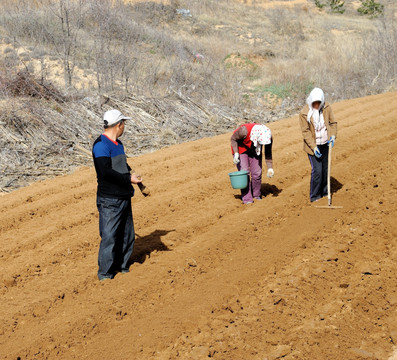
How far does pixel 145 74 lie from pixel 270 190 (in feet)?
37.9

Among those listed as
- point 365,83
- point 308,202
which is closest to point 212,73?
point 365,83

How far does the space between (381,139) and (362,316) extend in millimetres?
7625

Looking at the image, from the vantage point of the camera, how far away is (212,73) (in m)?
19.5

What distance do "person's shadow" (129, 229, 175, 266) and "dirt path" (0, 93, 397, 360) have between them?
3 cm

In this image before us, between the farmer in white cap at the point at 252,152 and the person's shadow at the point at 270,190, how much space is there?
324 mm

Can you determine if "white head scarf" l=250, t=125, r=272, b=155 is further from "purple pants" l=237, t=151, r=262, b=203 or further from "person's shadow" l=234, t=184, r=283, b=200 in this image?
"person's shadow" l=234, t=184, r=283, b=200

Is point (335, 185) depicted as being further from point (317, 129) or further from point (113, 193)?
point (113, 193)

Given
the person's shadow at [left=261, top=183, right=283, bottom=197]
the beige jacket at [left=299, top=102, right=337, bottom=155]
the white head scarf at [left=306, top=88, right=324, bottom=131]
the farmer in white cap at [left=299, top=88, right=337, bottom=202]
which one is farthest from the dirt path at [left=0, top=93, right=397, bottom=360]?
the white head scarf at [left=306, top=88, right=324, bottom=131]

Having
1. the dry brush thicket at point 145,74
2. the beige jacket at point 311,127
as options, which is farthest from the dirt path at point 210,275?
the dry brush thicket at point 145,74

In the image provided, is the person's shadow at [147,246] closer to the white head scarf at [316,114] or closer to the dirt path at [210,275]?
the dirt path at [210,275]

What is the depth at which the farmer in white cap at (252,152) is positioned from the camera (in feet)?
22.1

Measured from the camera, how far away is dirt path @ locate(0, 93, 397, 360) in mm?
3875

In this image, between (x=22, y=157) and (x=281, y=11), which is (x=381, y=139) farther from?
(x=281, y=11)

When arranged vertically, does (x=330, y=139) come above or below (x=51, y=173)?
above
